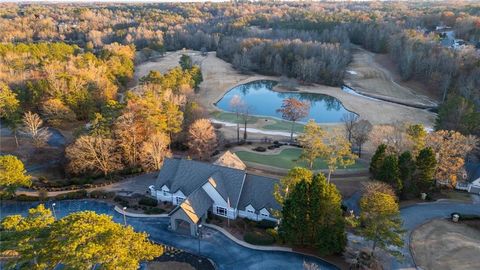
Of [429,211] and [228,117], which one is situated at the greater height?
[429,211]

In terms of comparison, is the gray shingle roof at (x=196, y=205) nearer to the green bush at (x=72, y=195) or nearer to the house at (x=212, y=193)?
the house at (x=212, y=193)

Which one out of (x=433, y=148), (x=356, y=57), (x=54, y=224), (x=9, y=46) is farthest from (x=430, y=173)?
(x=9, y=46)

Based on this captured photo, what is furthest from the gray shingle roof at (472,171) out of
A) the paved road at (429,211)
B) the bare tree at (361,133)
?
the bare tree at (361,133)

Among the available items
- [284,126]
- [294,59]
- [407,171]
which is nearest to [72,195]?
[407,171]

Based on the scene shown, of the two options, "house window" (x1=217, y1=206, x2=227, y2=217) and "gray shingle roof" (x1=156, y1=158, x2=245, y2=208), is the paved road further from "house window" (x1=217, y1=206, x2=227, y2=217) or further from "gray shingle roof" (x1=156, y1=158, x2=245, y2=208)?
"house window" (x1=217, y1=206, x2=227, y2=217)

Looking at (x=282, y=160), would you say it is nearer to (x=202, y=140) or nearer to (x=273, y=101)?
(x=202, y=140)

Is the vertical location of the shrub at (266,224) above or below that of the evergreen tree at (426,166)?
below
